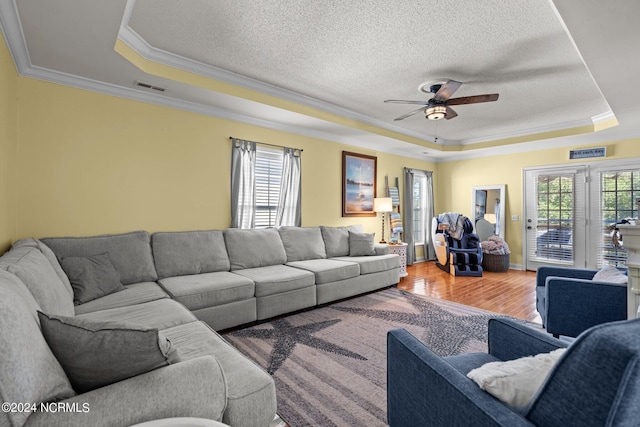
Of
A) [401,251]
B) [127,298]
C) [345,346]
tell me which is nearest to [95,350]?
[127,298]

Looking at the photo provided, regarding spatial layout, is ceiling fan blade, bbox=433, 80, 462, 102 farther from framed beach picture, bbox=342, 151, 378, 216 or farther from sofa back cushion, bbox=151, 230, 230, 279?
sofa back cushion, bbox=151, 230, 230, 279

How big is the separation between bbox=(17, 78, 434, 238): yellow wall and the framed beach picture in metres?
1.65

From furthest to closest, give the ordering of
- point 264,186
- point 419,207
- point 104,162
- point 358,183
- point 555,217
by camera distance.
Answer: point 419,207 → point 555,217 → point 358,183 → point 264,186 → point 104,162

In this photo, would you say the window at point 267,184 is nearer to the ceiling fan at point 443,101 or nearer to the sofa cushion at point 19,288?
the ceiling fan at point 443,101

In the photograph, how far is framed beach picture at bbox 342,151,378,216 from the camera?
5.59 metres

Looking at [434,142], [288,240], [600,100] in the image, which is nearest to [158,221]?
[288,240]

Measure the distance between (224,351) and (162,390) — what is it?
59cm

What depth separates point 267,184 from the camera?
4.51 m

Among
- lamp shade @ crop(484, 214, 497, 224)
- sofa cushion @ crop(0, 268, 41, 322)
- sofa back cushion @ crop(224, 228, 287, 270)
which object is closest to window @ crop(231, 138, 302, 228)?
sofa back cushion @ crop(224, 228, 287, 270)

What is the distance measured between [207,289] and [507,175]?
21.1ft

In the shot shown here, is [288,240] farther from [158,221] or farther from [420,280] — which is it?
[420,280]

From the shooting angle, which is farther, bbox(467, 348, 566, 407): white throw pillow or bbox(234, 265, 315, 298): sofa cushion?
bbox(234, 265, 315, 298): sofa cushion

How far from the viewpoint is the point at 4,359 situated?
33.2 inches

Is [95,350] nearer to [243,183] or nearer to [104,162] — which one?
[104,162]
